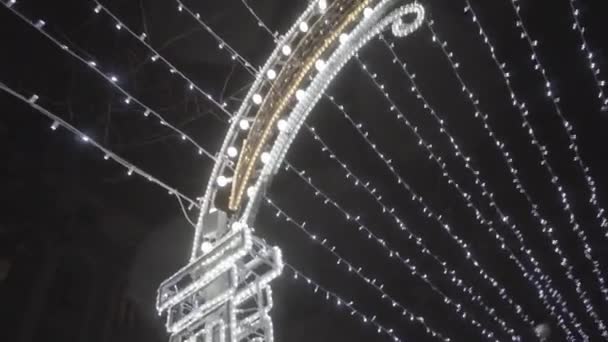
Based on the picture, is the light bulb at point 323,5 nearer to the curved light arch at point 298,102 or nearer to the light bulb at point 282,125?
the curved light arch at point 298,102

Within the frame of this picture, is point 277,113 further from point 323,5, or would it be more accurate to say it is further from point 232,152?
point 323,5

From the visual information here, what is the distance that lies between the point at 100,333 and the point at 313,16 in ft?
72.1

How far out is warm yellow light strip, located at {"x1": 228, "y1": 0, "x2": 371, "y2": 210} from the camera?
20.6 feet

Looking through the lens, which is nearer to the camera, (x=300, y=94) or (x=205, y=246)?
(x=300, y=94)

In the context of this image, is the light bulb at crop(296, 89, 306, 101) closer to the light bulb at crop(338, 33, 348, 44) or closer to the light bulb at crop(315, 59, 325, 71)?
the light bulb at crop(315, 59, 325, 71)

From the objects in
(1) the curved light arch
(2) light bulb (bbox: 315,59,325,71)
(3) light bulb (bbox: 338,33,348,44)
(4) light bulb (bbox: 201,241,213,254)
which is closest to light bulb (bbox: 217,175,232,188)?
(1) the curved light arch

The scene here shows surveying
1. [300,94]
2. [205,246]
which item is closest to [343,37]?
[300,94]

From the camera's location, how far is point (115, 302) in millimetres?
26672

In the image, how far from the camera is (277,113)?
20.7 feet

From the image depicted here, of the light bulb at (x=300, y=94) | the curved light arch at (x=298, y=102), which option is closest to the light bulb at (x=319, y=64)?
the curved light arch at (x=298, y=102)

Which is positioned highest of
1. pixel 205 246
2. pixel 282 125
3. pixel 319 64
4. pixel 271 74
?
pixel 271 74

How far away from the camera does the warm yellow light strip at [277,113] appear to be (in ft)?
20.6

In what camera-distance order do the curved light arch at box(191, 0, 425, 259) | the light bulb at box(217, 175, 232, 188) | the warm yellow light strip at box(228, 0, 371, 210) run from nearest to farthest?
the curved light arch at box(191, 0, 425, 259) < the warm yellow light strip at box(228, 0, 371, 210) < the light bulb at box(217, 175, 232, 188)

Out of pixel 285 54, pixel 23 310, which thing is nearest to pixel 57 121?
pixel 285 54
